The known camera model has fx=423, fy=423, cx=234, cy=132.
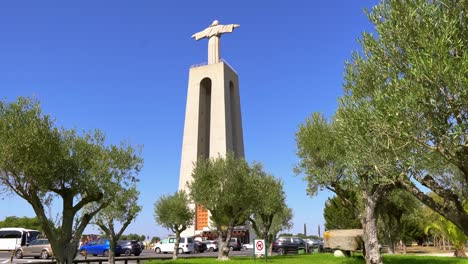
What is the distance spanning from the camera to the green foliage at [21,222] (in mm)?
112688

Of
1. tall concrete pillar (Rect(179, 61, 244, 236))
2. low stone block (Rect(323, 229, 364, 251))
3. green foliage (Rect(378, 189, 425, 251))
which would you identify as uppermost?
tall concrete pillar (Rect(179, 61, 244, 236))

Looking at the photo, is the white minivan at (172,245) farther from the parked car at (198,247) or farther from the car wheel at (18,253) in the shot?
the car wheel at (18,253)

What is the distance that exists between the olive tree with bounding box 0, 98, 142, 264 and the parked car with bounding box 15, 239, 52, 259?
998 inches

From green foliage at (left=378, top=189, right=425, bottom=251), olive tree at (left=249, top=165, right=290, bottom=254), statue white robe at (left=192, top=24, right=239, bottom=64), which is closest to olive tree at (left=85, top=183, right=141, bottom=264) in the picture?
olive tree at (left=249, top=165, right=290, bottom=254)

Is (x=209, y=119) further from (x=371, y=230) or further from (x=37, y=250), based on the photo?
(x=371, y=230)

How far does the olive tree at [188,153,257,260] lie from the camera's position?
3759 centimetres

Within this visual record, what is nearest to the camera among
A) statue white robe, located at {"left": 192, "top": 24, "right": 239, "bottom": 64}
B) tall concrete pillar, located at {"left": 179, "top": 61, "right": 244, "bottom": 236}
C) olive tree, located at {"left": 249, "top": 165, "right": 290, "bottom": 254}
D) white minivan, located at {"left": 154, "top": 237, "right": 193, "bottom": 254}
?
olive tree, located at {"left": 249, "top": 165, "right": 290, "bottom": 254}

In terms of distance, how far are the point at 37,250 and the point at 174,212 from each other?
14.9 m

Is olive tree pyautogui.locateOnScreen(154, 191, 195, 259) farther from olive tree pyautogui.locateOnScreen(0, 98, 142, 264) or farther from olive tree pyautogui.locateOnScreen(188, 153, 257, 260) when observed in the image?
olive tree pyautogui.locateOnScreen(0, 98, 142, 264)

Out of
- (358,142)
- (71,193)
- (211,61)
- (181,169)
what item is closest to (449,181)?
(358,142)

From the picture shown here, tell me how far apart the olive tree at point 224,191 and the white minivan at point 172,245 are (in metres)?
18.6

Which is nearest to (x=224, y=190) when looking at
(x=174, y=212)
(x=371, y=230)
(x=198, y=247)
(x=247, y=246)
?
(x=174, y=212)

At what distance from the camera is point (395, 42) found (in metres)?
12.9

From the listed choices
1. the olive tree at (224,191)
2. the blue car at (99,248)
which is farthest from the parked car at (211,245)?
the olive tree at (224,191)
